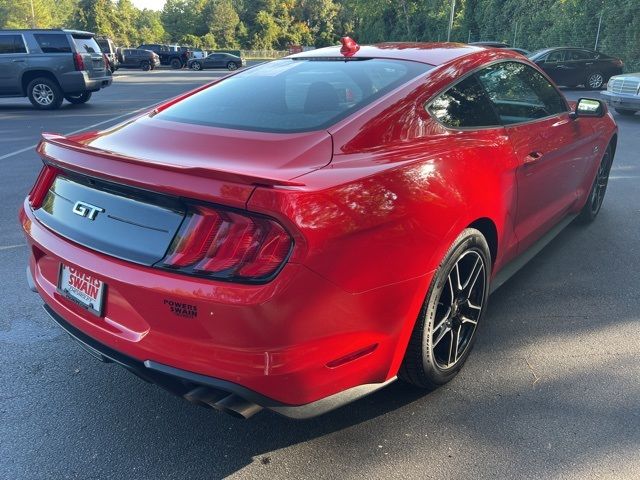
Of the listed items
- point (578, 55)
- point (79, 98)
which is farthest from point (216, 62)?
point (578, 55)

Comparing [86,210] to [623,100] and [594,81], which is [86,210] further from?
[594,81]

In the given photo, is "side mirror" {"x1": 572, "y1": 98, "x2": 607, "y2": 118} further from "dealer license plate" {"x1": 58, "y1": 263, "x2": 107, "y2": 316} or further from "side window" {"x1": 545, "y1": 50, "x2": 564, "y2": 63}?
"side window" {"x1": 545, "y1": 50, "x2": 564, "y2": 63}

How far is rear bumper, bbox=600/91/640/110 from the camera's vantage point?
11.5 metres

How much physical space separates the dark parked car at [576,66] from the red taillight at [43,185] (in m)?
17.5

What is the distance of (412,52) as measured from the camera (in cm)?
315

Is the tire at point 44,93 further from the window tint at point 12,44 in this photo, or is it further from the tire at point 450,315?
the tire at point 450,315

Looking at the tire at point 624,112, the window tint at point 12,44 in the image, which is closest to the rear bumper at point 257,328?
the tire at point 624,112

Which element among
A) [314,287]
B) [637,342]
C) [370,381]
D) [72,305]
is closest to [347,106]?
[314,287]

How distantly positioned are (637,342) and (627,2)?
21453 millimetres

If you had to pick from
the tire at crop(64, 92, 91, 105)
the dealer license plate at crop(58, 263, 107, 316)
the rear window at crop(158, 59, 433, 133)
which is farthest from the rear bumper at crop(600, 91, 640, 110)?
the tire at crop(64, 92, 91, 105)

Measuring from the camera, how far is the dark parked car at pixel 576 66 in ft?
56.8

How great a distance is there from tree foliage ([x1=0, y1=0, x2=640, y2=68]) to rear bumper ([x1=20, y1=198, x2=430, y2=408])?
22429mm

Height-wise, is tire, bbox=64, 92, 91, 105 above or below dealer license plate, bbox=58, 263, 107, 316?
below

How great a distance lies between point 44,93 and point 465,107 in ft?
44.9
